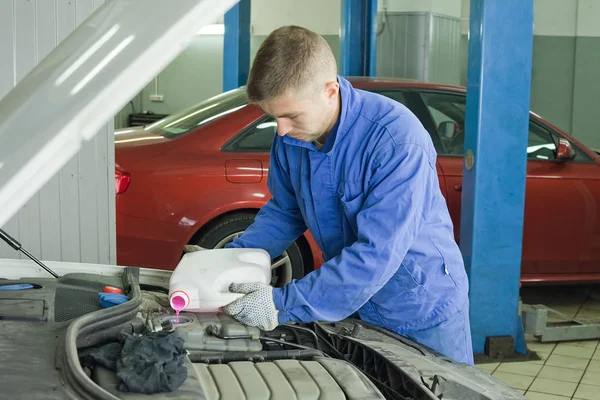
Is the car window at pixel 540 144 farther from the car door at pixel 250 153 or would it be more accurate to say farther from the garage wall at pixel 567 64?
the garage wall at pixel 567 64

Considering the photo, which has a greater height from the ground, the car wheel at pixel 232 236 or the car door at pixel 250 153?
the car door at pixel 250 153

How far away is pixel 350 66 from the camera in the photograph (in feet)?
28.4

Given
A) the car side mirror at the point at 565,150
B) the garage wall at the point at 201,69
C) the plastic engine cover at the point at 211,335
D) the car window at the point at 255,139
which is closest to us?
the plastic engine cover at the point at 211,335

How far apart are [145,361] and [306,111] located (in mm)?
881

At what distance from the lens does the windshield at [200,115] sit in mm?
5254

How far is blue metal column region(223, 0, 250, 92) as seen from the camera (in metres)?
8.58

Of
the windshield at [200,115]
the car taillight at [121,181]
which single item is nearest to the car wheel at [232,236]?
the car taillight at [121,181]

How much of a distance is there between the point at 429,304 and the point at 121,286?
36.5 inches

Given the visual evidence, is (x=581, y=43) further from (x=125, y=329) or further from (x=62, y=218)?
(x=125, y=329)

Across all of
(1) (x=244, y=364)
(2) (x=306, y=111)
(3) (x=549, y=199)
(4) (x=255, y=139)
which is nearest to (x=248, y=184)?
(4) (x=255, y=139)

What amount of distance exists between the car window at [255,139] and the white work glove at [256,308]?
295 centimetres

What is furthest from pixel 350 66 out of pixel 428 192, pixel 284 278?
pixel 428 192

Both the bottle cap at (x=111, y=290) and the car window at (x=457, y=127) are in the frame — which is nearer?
the bottle cap at (x=111, y=290)

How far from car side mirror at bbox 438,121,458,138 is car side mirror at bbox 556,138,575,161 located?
27.3 inches
